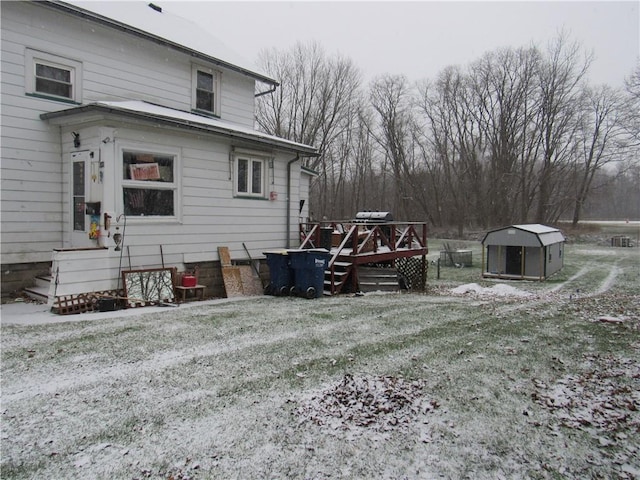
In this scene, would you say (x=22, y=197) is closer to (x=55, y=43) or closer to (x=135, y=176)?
(x=135, y=176)

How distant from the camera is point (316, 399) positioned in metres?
3.61

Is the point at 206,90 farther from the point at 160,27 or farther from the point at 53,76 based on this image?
the point at 53,76

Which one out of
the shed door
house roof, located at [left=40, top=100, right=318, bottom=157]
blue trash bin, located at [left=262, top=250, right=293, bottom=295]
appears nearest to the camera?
house roof, located at [left=40, top=100, right=318, bottom=157]

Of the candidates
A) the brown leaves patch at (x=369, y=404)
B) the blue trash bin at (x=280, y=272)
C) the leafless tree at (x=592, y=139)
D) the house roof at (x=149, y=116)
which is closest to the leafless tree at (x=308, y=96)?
the leafless tree at (x=592, y=139)

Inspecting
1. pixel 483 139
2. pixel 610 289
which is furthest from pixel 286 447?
pixel 483 139

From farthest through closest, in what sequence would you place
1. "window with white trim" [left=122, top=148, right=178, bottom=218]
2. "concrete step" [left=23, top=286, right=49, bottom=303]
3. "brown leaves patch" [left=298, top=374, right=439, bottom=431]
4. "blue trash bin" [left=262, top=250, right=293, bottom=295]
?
"blue trash bin" [left=262, top=250, right=293, bottom=295], "window with white trim" [left=122, top=148, right=178, bottom=218], "concrete step" [left=23, top=286, right=49, bottom=303], "brown leaves patch" [left=298, top=374, right=439, bottom=431]

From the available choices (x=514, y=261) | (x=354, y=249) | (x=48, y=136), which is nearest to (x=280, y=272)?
(x=354, y=249)

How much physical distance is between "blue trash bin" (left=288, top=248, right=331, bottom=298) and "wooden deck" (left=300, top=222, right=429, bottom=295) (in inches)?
31.5

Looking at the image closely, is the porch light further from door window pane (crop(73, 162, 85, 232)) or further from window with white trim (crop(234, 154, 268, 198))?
window with white trim (crop(234, 154, 268, 198))

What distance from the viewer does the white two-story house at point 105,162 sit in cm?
724

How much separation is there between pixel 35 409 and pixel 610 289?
46.3ft

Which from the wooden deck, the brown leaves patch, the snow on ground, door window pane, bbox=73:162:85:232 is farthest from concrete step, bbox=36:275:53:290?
the snow on ground

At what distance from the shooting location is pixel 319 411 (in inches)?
134

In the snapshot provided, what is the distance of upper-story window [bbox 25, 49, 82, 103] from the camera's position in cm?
768
